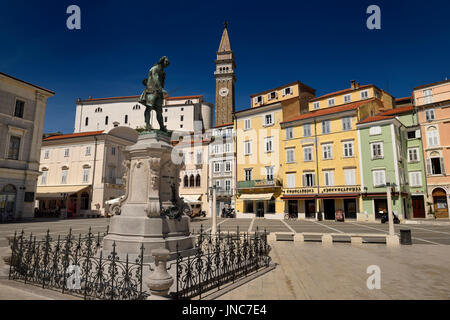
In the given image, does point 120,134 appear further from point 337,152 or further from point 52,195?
point 337,152

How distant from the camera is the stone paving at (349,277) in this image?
5.89m

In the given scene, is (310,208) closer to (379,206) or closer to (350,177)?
(350,177)

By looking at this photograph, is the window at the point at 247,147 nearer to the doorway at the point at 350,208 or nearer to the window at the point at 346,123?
the window at the point at 346,123

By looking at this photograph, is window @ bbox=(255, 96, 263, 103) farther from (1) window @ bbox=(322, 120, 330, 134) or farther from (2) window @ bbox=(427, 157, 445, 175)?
(2) window @ bbox=(427, 157, 445, 175)

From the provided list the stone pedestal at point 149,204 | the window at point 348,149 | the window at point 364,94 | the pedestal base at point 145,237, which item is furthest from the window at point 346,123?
the pedestal base at point 145,237

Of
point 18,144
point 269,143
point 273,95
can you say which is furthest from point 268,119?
point 18,144

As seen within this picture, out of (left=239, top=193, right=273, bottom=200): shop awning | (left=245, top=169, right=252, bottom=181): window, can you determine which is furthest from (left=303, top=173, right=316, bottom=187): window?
(left=245, top=169, right=252, bottom=181): window

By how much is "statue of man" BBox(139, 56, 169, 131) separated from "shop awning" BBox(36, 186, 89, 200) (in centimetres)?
3300

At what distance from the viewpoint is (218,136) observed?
42750 millimetres

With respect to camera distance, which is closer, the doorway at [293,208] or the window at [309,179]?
the window at [309,179]

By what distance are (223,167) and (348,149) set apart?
17.3 meters

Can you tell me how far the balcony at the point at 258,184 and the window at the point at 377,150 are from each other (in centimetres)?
1167

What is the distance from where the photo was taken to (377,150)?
30953 mm
